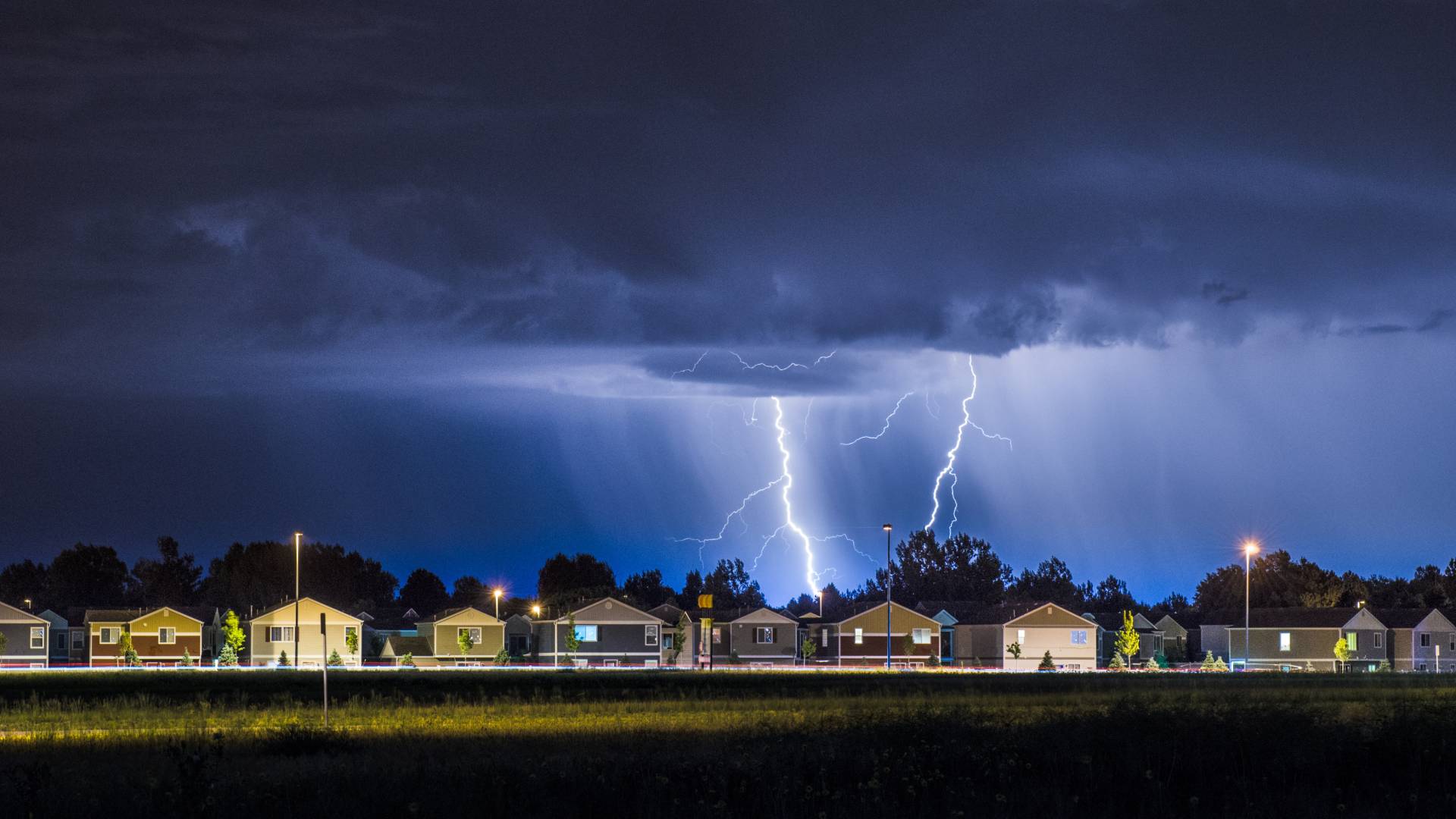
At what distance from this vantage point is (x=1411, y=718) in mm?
25844

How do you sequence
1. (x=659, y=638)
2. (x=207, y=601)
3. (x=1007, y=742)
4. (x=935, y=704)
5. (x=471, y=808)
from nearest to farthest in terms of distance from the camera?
(x=471, y=808)
(x=1007, y=742)
(x=935, y=704)
(x=659, y=638)
(x=207, y=601)

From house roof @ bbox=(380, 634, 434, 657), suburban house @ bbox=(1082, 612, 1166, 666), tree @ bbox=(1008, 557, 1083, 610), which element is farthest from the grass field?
tree @ bbox=(1008, 557, 1083, 610)

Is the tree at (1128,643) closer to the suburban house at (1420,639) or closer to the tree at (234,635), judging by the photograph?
the suburban house at (1420,639)

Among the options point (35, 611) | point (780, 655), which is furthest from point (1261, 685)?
point (35, 611)

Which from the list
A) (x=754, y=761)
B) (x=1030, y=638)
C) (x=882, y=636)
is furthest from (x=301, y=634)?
(x=754, y=761)

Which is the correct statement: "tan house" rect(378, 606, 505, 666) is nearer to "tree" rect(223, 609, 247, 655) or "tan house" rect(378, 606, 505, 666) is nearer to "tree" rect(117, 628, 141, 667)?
"tree" rect(223, 609, 247, 655)

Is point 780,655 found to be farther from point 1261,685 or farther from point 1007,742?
point 1007,742

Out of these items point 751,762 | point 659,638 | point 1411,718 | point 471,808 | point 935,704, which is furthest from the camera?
point 659,638

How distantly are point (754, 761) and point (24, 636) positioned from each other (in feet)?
331

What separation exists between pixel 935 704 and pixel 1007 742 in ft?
43.1

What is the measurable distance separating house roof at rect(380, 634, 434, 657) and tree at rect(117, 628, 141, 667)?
15.7 metres

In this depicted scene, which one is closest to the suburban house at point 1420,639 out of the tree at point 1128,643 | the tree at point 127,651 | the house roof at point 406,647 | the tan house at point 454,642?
the tree at point 1128,643

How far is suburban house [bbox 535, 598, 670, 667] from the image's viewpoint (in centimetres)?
10088

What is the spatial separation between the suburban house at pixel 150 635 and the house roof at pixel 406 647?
42.4 feet
